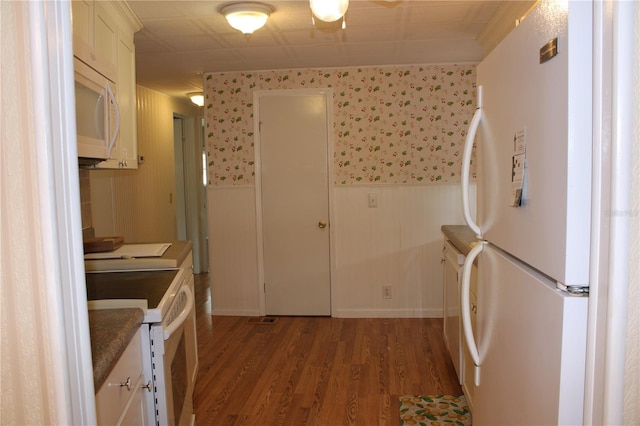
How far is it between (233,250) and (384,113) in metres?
1.81

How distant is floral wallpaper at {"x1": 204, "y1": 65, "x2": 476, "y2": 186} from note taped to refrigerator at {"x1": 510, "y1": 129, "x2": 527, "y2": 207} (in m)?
3.35

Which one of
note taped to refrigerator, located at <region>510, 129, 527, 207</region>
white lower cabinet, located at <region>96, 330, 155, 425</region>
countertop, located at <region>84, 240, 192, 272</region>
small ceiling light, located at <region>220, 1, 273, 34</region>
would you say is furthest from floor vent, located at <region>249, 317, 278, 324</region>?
note taped to refrigerator, located at <region>510, 129, 527, 207</region>

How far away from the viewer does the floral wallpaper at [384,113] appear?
4520 millimetres

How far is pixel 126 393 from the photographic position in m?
1.52

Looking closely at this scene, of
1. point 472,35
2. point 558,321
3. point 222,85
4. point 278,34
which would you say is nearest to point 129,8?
point 278,34

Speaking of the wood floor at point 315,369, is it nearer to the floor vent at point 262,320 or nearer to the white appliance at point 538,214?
the floor vent at point 262,320

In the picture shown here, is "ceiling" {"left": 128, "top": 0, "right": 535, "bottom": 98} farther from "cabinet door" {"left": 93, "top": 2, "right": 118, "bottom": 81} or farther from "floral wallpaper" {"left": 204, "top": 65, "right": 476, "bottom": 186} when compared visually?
"cabinet door" {"left": 93, "top": 2, "right": 118, "bottom": 81}

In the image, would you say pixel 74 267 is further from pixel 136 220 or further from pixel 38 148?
pixel 136 220

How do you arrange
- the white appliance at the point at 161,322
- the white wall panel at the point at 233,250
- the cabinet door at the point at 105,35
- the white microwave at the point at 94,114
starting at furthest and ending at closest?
1. the white wall panel at the point at 233,250
2. the cabinet door at the point at 105,35
3. the white microwave at the point at 94,114
4. the white appliance at the point at 161,322

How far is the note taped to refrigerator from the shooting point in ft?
3.89

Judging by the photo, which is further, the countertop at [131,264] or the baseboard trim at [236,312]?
the baseboard trim at [236,312]

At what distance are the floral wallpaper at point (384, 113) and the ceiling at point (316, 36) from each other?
114 mm

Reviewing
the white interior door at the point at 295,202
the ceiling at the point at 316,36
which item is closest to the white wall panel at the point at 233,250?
the white interior door at the point at 295,202

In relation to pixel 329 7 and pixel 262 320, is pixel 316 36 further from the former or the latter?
pixel 262 320
